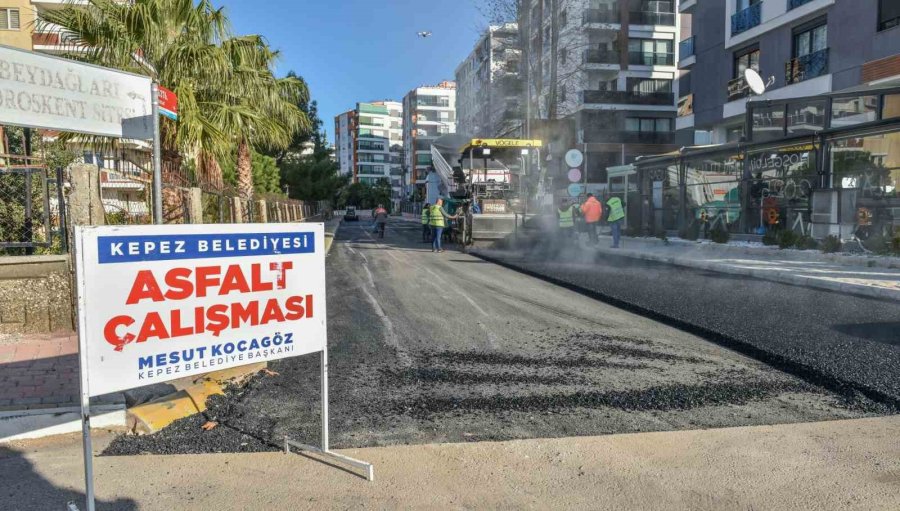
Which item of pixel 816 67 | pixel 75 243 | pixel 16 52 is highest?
pixel 816 67

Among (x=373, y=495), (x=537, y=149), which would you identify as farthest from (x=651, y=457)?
(x=537, y=149)

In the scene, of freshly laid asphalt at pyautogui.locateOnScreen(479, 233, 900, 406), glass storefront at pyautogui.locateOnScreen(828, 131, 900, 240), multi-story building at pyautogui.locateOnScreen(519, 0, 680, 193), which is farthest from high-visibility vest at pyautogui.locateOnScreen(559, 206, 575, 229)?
multi-story building at pyautogui.locateOnScreen(519, 0, 680, 193)

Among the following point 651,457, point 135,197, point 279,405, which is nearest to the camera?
→ point 651,457

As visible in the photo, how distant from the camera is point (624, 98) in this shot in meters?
48.7

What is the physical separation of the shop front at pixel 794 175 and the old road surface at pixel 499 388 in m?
8.86

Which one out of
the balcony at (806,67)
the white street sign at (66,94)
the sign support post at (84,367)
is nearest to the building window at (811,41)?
the balcony at (806,67)

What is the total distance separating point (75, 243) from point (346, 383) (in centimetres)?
280

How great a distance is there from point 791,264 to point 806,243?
1.66 meters

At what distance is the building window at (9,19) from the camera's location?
32.8 metres

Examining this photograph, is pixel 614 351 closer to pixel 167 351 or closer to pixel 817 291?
pixel 167 351

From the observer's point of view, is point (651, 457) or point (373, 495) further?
point (651, 457)

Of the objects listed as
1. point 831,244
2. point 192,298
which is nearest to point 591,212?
point 831,244

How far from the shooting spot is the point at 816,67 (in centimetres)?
2319

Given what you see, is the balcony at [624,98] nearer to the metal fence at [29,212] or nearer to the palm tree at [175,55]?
the palm tree at [175,55]
